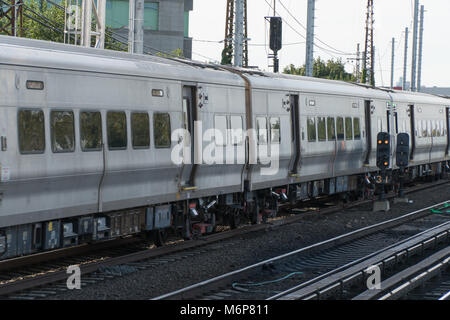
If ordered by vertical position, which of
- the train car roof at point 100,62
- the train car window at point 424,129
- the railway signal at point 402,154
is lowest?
the railway signal at point 402,154

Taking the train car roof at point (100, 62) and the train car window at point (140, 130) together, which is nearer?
the train car roof at point (100, 62)

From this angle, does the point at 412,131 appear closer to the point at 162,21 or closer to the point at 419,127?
the point at 419,127

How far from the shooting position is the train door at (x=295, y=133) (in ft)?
61.7

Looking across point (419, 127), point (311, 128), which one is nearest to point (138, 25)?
point (311, 128)

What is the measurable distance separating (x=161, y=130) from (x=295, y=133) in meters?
6.01

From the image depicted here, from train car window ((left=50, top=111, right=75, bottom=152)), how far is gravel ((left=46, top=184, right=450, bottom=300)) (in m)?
2.07

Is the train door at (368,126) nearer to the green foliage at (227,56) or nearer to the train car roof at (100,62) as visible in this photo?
the train car roof at (100,62)

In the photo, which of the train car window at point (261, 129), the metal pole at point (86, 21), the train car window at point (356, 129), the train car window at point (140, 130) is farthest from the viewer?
the train car window at point (356, 129)

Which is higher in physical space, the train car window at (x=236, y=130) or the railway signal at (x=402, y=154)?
the train car window at (x=236, y=130)

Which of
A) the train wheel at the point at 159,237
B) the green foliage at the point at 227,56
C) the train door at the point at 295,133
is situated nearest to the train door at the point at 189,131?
the train wheel at the point at 159,237

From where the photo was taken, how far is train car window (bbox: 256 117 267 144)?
1698 cm

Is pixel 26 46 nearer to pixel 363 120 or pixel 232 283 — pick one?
pixel 232 283

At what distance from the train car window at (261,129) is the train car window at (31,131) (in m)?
6.91
